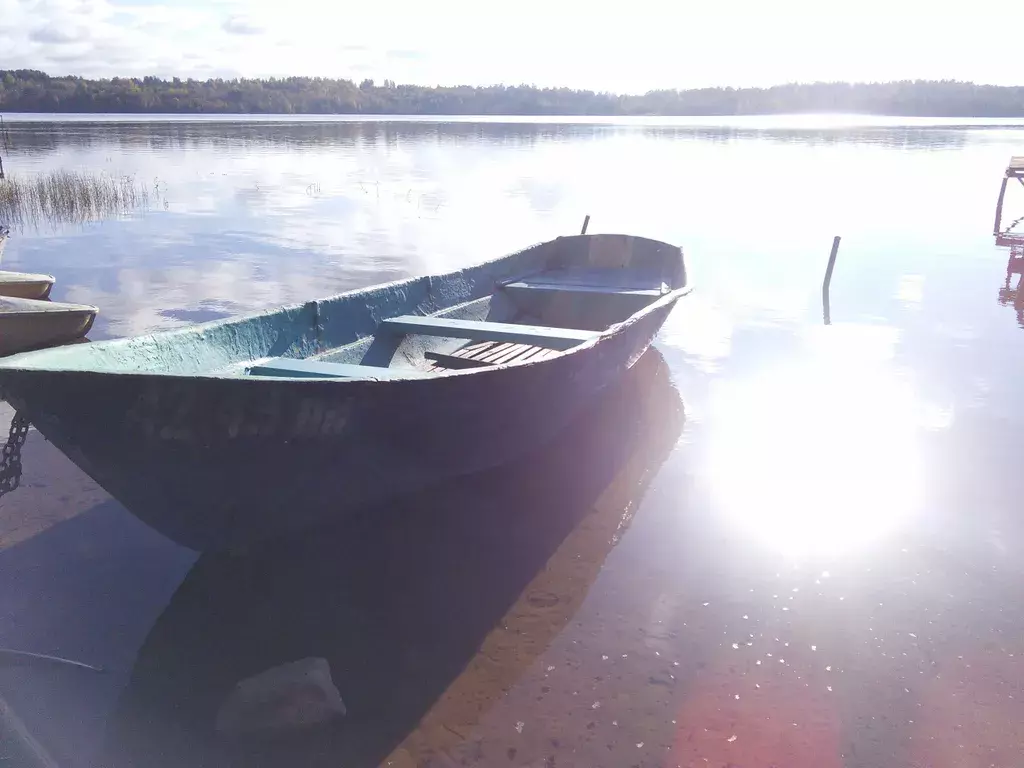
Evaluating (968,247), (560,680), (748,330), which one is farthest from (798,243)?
(560,680)

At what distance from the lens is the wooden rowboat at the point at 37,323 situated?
9.53 metres

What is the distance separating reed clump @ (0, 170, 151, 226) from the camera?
22234mm

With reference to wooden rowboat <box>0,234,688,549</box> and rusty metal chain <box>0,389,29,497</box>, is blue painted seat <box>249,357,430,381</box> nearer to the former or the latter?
wooden rowboat <box>0,234,688,549</box>

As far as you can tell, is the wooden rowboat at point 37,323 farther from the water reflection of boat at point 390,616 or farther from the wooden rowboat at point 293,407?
the water reflection of boat at point 390,616

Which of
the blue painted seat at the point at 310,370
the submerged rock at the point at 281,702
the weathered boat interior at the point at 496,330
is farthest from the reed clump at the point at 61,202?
the submerged rock at the point at 281,702

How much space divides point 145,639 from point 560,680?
104 inches

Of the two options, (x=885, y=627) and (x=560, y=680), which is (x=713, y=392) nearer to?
(x=885, y=627)

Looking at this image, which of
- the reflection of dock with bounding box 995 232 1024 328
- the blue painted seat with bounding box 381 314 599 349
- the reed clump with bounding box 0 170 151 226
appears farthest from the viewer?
the reed clump with bounding box 0 170 151 226

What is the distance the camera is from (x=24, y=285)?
1165cm

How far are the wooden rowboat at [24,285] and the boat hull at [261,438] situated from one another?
8.68m

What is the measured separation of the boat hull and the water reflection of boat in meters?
0.60

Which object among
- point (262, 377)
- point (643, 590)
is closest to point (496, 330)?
point (643, 590)

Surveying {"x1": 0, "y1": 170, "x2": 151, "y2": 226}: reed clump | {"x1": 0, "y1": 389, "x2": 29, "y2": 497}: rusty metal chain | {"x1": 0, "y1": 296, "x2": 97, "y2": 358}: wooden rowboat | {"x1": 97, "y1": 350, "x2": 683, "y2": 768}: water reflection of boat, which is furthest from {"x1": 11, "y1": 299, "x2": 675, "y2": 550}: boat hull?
{"x1": 0, "y1": 170, "x2": 151, "y2": 226}: reed clump

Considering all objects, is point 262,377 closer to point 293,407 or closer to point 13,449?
point 293,407
